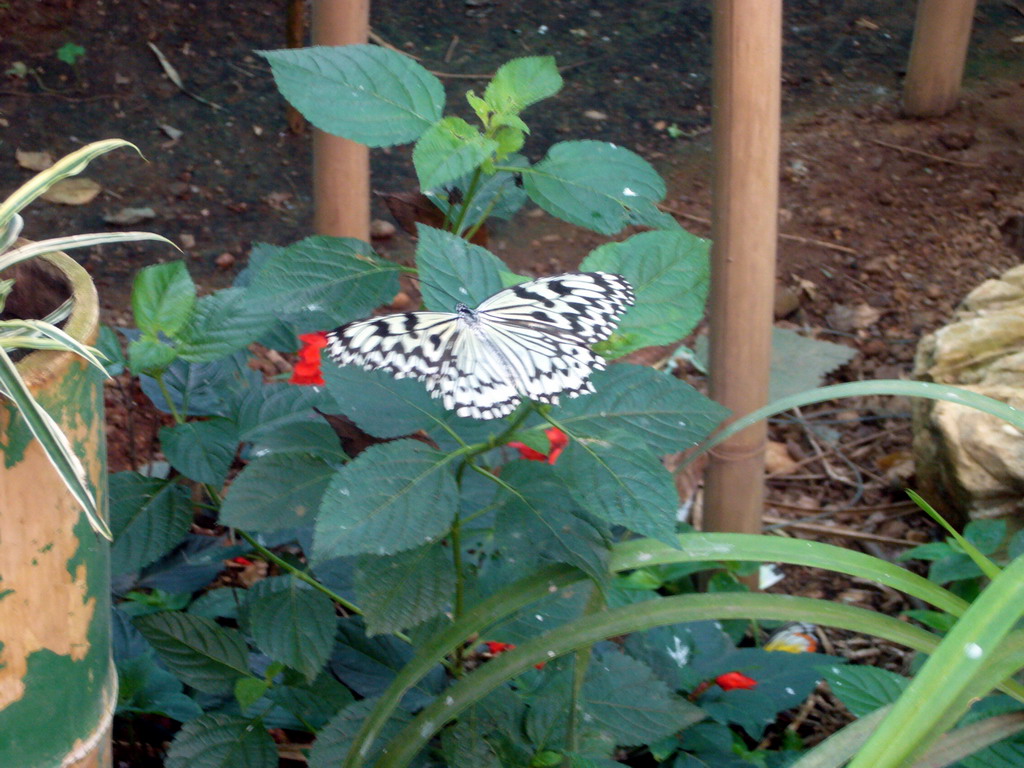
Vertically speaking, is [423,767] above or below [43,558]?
below

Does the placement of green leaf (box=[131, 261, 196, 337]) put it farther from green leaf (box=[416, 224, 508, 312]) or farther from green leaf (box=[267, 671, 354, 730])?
green leaf (box=[267, 671, 354, 730])

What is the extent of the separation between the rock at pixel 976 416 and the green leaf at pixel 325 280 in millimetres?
1282

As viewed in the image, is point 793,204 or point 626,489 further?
point 793,204

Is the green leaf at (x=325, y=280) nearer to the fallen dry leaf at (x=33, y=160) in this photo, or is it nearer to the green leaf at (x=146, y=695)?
the green leaf at (x=146, y=695)

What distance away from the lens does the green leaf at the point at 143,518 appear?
114cm

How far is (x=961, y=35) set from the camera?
10.5 feet

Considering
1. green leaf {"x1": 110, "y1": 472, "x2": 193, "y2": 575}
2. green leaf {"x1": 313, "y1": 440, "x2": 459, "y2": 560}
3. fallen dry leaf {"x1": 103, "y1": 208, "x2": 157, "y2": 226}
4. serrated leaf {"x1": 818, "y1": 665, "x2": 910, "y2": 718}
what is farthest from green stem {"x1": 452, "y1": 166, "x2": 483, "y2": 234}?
fallen dry leaf {"x1": 103, "y1": 208, "x2": 157, "y2": 226}

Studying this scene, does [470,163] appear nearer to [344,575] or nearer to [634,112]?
[344,575]

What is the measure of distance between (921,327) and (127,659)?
216 centimetres

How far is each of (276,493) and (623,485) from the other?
0.37 meters

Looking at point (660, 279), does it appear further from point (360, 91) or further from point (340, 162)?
point (340, 162)

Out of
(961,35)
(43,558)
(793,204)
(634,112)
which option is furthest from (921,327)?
(43,558)

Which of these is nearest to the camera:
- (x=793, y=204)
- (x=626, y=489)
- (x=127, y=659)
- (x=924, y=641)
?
(x=626, y=489)

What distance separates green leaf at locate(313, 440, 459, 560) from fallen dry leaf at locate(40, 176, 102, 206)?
258cm
